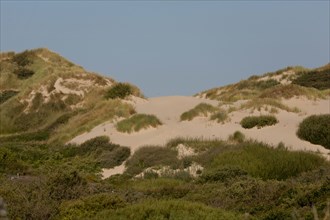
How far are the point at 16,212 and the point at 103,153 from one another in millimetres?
15297

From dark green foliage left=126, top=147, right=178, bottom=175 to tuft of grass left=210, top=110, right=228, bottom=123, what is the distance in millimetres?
6133

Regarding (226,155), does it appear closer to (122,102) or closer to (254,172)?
(254,172)

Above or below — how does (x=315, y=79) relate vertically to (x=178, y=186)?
above

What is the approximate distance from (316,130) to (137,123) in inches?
370

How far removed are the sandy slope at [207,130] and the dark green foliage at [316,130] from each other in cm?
34

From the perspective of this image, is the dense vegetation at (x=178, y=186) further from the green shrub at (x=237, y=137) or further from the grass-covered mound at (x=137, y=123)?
the grass-covered mound at (x=137, y=123)

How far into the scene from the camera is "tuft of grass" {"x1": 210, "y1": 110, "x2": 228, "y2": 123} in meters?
29.4

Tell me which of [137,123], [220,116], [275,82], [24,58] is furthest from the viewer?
[24,58]

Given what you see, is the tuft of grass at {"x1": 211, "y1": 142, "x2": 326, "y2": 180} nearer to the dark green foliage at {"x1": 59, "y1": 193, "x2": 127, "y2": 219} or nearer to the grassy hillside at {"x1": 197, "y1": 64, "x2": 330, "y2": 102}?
the dark green foliage at {"x1": 59, "y1": 193, "x2": 127, "y2": 219}

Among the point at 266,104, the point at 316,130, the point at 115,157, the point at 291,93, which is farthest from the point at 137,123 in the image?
the point at 291,93

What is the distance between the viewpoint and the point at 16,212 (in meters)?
10.4

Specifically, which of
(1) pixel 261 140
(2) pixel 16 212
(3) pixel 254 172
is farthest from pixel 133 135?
(2) pixel 16 212

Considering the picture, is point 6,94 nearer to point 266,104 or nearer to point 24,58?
point 24,58

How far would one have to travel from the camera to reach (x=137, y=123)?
30.1m
